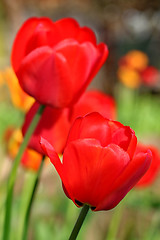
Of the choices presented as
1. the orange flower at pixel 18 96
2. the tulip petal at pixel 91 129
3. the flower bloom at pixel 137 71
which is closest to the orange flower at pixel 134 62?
the flower bloom at pixel 137 71

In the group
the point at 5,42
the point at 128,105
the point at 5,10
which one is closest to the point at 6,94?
the point at 5,42

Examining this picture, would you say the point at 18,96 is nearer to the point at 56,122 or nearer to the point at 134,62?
the point at 56,122

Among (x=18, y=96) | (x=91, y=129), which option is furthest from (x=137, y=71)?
(x=91, y=129)

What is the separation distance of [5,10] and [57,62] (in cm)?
411

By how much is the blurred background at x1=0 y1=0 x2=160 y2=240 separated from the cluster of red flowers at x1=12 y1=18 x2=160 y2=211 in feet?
0.87

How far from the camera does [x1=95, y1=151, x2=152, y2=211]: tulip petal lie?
0.31 meters

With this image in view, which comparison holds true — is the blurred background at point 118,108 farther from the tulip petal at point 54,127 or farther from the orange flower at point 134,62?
the tulip petal at point 54,127

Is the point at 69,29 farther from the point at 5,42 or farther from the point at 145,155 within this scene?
the point at 5,42

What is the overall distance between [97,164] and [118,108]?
3330 millimetres

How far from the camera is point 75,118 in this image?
459 mm

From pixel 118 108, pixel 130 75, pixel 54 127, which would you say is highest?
pixel 54 127

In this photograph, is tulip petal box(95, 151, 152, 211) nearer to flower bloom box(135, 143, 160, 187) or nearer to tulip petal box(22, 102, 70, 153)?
tulip petal box(22, 102, 70, 153)

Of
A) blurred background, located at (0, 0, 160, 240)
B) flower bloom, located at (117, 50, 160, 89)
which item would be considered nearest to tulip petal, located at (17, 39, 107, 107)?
blurred background, located at (0, 0, 160, 240)

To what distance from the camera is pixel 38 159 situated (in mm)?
708
